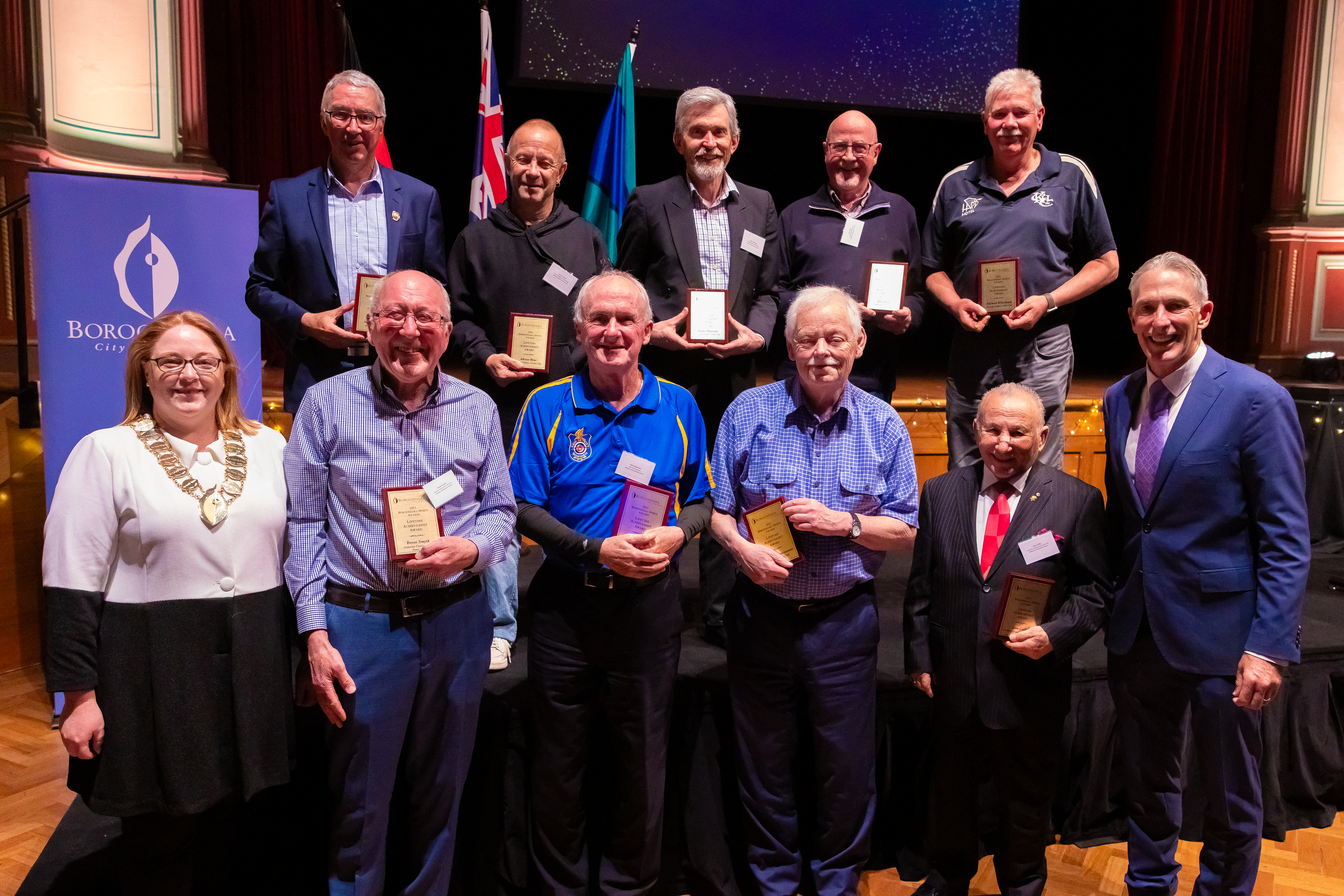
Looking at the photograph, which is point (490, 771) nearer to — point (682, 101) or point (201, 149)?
point (682, 101)

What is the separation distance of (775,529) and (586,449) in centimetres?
49

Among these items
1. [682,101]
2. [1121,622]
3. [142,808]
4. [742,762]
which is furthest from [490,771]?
[682,101]

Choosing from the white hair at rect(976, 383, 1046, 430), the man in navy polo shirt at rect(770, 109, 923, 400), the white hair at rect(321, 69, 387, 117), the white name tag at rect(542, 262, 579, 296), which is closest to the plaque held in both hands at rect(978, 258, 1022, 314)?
the man in navy polo shirt at rect(770, 109, 923, 400)

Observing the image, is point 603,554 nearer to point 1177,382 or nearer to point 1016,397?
point 1016,397

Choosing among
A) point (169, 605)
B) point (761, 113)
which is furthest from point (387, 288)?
point (761, 113)

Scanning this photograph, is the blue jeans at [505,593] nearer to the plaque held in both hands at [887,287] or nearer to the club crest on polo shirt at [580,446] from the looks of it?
the club crest on polo shirt at [580,446]

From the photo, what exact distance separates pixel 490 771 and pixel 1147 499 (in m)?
1.88

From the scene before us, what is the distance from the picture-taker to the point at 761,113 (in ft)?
24.5

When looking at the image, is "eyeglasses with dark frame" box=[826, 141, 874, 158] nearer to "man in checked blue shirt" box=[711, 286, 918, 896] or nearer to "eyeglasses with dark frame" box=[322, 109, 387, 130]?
"man in checked blue shirt" box=[711, 286, 918, 896]

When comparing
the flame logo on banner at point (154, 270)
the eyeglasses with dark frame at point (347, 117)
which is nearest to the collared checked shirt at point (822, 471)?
the eyeglasses with dark frame at point (347, 117)

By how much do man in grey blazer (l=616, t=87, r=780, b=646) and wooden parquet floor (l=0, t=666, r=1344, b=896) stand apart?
4.10 feet

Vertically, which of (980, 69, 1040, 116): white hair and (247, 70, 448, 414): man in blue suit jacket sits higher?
(980, 69, 1040, 116): white hair

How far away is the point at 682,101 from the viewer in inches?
116

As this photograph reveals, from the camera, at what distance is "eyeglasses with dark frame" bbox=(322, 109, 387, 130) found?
258 cm
